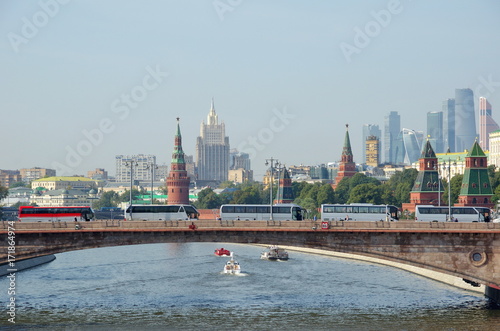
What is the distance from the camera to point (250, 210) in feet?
310

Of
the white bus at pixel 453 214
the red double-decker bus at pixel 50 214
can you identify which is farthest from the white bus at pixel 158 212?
the white bus at pixel 453 214

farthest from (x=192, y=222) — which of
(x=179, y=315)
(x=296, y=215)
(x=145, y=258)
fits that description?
(x=145, y=258)

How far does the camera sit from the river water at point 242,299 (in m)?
65.2

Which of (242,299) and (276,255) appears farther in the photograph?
(276,255)

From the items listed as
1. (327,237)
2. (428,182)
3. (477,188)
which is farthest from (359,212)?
(428,182)

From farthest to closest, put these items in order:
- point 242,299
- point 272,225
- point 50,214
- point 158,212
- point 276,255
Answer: point 276,255 → point 158,212 → point 50,214 → point 242,299 → point 272,225

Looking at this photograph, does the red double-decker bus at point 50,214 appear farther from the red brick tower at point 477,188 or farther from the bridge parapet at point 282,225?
the red brick tower at point 477,188

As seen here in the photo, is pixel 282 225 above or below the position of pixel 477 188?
below

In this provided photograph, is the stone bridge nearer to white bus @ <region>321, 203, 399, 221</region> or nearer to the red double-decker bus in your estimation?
the red double-decker bus

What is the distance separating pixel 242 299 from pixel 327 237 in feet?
38.7

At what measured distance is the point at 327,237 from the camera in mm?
70500

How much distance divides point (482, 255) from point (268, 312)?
17401mm

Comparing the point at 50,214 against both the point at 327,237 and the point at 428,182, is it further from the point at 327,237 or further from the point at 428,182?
the point at 428,182

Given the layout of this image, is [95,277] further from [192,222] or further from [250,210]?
[192,222]
